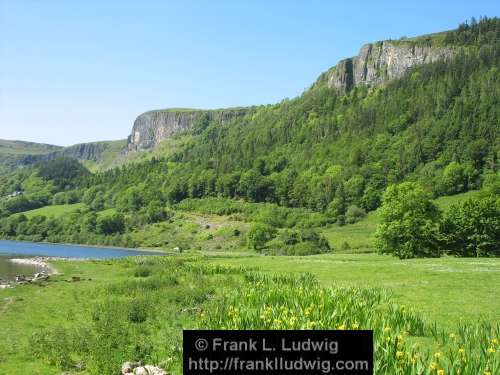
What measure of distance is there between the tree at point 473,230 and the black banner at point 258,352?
70979 millimetres

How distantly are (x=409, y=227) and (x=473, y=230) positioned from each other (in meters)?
11.1

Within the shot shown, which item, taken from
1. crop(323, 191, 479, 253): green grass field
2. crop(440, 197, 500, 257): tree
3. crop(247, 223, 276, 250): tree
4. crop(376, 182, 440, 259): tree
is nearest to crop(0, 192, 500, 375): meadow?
crop(376, 182, 440, 259): tree

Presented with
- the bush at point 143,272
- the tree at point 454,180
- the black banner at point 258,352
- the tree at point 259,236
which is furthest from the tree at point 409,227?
the tree at point 454,180

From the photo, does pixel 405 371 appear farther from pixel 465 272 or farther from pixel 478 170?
pixel 478 170

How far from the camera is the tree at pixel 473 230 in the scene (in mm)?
72438

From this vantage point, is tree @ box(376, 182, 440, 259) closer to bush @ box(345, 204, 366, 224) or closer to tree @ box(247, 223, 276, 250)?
tree @ box(247, 223, 276, 250)

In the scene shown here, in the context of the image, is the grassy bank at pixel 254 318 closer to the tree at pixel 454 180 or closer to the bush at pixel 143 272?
the bush at pixel 143 272

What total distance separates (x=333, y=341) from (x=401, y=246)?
67534mm

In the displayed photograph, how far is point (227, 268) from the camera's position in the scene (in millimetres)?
51406

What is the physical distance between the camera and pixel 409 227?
71.2 m

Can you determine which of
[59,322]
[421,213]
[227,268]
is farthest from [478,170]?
[59,322]

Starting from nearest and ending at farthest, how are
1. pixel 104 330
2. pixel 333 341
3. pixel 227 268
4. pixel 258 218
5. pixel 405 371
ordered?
pixel 333 341 < pixel 405 371 < pixel 104 330 < pixel 227 268 < pixel 258 218

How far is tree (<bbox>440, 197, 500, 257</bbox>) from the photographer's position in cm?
7244

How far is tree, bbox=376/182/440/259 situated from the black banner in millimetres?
65885
